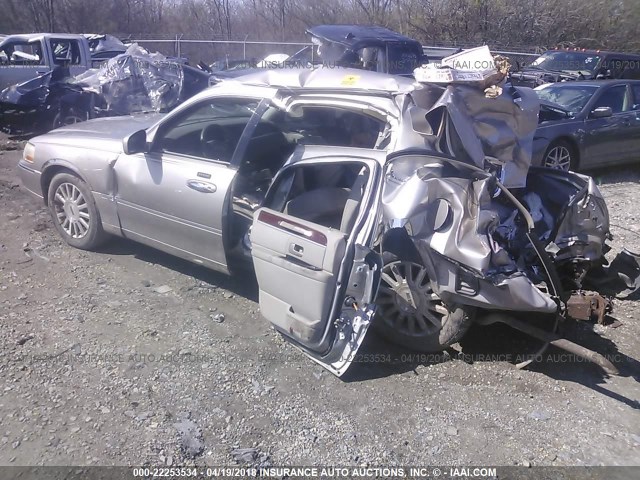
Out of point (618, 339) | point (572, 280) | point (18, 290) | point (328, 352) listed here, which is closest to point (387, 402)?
point (328, 352)

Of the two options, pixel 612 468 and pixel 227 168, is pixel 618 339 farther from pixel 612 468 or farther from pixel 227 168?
pixel 227 168

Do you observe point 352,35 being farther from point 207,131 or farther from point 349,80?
point 349,80

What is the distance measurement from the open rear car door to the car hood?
75.2 inches

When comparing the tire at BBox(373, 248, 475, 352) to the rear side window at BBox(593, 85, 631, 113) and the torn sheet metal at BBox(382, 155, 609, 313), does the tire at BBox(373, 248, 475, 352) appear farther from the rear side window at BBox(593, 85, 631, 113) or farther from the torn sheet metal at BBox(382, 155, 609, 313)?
the rear side window at BBox(593, 85, 631, 113)

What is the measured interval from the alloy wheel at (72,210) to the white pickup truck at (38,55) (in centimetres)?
824

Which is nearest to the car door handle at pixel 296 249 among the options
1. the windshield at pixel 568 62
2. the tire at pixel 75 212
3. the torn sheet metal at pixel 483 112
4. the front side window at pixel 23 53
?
the torn sheet metal at pixel 483 112

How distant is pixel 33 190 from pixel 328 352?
3633 millimetres

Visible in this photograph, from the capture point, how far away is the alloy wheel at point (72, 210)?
530cm

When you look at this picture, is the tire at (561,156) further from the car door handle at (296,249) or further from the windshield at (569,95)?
the car door handle at (296,249)

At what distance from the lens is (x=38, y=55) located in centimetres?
1302

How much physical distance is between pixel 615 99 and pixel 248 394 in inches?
324

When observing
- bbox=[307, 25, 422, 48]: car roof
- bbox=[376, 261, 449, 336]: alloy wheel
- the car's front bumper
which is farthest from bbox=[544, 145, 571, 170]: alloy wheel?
the car's front bumper

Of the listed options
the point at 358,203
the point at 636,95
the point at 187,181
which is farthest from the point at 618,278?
the point at 636,95

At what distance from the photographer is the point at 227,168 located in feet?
14.2
